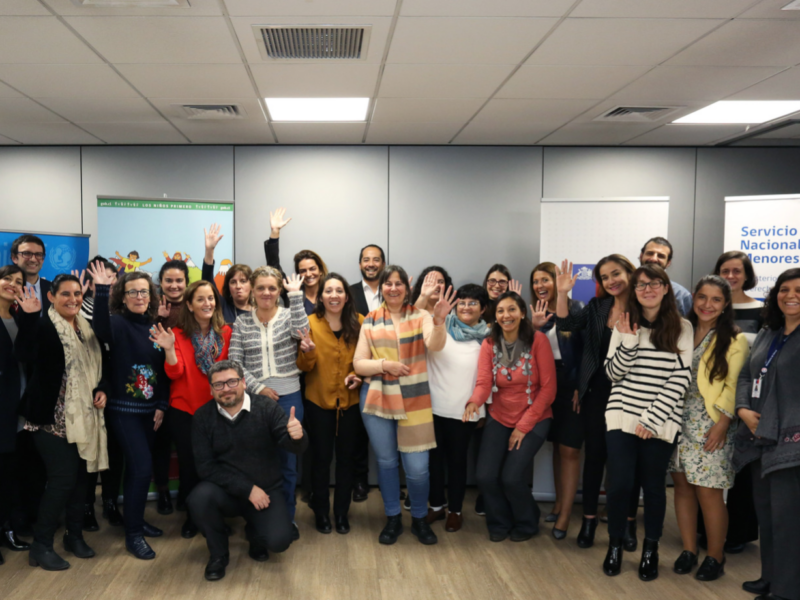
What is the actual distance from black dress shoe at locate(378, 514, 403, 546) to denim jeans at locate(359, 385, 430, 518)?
0.12 feet

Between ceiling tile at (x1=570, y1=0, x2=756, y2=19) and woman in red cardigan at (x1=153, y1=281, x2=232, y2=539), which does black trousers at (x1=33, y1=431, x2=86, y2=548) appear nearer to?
woman in red cardigan at (x1=153, y1=281, x2=232, y2=539)

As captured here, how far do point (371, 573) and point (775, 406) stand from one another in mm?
2226

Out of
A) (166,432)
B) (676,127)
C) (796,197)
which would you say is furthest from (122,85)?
(796,197)

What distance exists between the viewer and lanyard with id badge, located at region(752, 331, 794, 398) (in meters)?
2.66

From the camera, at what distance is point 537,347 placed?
3307mm

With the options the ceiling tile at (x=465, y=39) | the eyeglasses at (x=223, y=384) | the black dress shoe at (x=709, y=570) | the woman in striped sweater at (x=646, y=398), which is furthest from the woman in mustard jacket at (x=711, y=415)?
the eyeglasses at (x=223, y=384)

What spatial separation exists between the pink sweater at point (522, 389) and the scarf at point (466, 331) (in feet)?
0.29

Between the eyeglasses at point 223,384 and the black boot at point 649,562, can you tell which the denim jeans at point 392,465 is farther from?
the black boot at point 649,562

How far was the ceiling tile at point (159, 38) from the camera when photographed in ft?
8.39

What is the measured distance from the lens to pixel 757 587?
2.85 m

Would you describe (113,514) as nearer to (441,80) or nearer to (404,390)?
(404,390)

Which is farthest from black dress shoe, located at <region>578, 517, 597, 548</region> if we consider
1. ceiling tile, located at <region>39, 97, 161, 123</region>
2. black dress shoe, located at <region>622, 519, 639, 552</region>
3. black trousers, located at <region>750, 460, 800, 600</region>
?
ceiling tile, located at <region>39, 97, 161, 123</region>

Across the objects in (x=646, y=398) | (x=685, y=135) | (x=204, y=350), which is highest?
(x=685, y=135)

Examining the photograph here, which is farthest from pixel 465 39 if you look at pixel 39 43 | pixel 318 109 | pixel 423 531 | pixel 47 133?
pixel 47 133
